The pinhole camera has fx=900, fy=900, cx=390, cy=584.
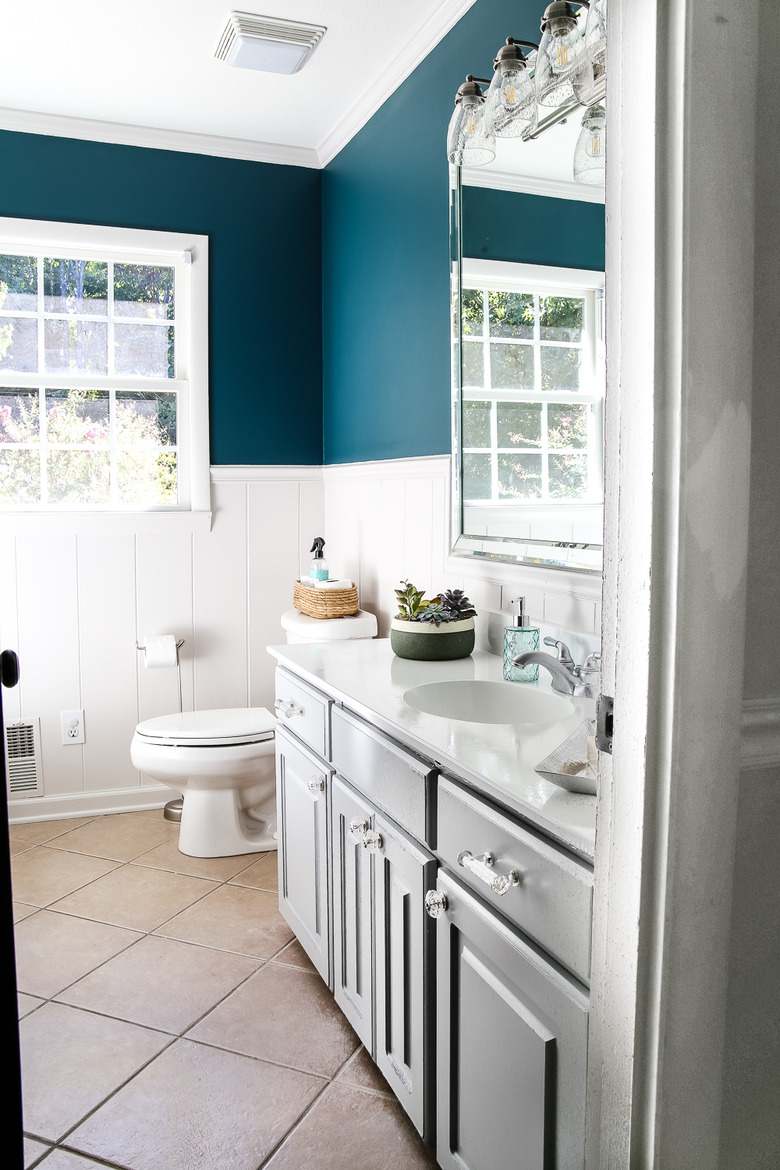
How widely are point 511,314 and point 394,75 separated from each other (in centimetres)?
125

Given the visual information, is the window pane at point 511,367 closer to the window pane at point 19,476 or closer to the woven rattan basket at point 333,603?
the woven rattan basket at point 333,603

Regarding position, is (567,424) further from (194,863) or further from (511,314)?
→ (194,863)

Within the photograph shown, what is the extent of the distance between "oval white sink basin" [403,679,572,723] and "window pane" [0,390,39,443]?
2272 mm

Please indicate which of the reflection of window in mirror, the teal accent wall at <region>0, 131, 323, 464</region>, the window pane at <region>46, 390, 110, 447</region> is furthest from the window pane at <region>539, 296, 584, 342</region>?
Answer: the window pane at <region>46, 390, 110, 447</region>

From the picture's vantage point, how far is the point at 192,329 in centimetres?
363

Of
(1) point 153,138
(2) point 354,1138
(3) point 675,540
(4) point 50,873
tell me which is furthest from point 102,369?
(3) point 675,540

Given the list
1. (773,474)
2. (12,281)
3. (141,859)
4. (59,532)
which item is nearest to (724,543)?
(773,474)

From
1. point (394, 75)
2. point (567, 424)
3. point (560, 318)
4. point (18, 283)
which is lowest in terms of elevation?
point (567, 424)

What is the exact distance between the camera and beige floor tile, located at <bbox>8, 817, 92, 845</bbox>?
11.1 ft

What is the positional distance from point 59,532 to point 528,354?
2.13m

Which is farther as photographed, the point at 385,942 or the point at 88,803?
the point at 88,803

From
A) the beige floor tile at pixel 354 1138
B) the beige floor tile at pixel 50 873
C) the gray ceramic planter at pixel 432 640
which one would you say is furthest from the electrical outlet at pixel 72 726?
the beige floor tile at pixel 354 1138

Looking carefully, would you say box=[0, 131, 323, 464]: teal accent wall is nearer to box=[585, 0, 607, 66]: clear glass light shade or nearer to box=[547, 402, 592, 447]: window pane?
box=[547, 402, 592, 447]: window pane

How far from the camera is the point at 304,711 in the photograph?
226cm
